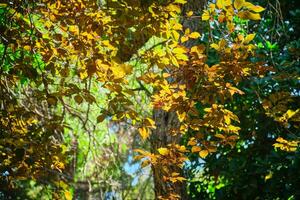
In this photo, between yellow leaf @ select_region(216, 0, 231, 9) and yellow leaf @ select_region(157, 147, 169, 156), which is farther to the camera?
yellow leaf @ select_region(157, 147, 169, 156)

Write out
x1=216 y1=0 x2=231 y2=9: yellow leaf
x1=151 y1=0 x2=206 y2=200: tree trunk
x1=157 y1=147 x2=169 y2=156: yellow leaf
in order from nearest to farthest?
x1=216 y1=0 x2=231 y2=9: yellow leaf
x1=157 y1=147 x2=169 y2=156: yellow leaf
x1=151 y1=0 x2=206 y2=200: tree trunk

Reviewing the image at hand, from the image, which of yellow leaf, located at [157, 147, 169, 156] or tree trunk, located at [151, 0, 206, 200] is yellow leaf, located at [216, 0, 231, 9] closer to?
yellow leaf, located at [157, 147, 169, 156]

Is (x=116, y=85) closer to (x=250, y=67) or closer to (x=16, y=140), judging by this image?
(x=250, y=67)

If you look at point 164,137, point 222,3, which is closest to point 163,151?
point 164,137

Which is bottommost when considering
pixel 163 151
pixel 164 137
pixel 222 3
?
pixel 163 151

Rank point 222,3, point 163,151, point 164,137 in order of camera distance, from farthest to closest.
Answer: point 164,137
point 163,151
point 222,3

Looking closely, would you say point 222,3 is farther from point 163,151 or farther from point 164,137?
point 164,137

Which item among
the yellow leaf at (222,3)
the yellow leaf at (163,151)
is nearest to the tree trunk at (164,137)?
the yellow leaf at (163,151)

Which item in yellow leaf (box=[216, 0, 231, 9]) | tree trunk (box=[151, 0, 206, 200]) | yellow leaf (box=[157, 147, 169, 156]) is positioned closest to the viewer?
yellow leaf (box=[216, 0, 231, 9])

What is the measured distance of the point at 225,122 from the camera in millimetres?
2676

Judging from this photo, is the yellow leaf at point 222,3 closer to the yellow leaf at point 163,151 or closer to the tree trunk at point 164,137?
the yellow leaf at point 163,151

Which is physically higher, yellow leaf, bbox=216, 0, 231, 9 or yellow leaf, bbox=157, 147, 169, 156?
yellow leaf, bbox=216, 0, 231, 9

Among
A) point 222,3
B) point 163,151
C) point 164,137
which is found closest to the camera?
point 222,3

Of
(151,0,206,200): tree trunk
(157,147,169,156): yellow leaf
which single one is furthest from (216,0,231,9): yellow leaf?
(151,0,206,200): tree trunk
